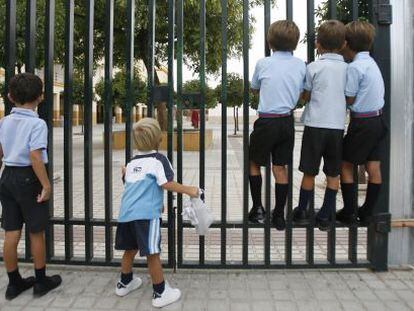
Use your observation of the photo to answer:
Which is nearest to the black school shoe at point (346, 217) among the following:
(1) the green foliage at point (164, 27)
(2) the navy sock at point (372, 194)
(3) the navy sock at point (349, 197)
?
(3) the navy sock at point (349, 197)

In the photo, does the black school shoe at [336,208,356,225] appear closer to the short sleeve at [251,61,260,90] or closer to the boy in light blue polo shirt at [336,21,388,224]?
the boy in light blue polo shirt at [336,21,388,224]

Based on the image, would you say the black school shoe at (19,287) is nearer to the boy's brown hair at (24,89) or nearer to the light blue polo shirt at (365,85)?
the boy's brown hair at (24,89)

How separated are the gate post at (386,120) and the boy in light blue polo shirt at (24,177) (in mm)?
2766

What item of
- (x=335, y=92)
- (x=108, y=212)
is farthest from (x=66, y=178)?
(x=335, y=92)

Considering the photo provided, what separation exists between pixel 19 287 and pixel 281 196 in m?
2.19

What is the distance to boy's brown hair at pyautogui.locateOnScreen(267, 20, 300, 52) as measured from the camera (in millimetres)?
4055

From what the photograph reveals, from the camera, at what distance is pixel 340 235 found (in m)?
6.34

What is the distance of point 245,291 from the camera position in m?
4.18

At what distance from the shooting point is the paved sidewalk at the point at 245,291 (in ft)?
12.7

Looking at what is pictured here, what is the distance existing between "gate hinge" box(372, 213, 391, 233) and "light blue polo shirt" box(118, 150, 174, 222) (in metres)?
1.89

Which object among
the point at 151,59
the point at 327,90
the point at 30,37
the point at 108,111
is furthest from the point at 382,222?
the point at 30,37

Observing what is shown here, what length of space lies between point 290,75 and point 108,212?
1.96m

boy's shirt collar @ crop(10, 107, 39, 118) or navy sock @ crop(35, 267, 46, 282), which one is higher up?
boy's shirt collar @ crop(10, 107, 39, 118)

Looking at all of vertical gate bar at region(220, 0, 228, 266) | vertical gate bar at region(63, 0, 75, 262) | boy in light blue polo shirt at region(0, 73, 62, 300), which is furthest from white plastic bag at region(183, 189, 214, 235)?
vertical gate bar at region(63, 0, 75, 262)
